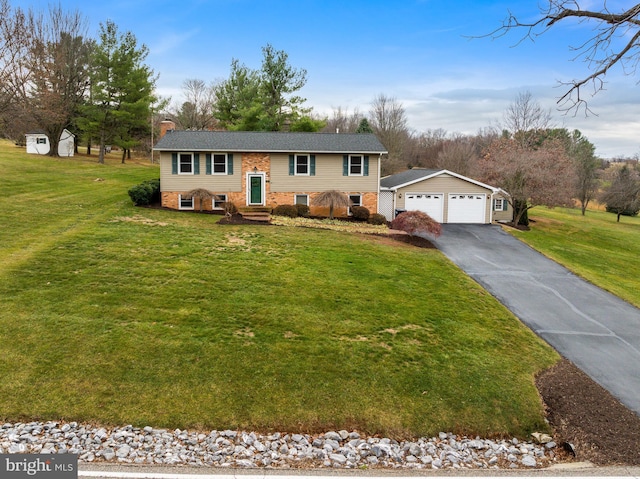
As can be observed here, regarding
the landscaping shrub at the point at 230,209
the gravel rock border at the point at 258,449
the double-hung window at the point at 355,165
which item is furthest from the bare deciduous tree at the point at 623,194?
the gravel rock border at the point at 258,449

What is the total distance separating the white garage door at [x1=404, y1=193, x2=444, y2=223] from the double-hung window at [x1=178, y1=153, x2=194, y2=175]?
12963 mm

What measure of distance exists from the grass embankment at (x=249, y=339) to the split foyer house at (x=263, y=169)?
7.37m

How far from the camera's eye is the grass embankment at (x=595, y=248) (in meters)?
17.7

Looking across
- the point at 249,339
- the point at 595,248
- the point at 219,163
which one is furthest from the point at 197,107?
the point at 249,339

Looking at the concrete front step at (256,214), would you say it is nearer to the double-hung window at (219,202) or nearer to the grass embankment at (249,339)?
the double-hung window at (219,202)

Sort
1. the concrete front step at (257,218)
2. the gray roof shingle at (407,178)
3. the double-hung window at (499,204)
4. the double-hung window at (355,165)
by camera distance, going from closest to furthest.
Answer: the concrete front step at (257,218) < the double-hung window at (355,165) < the gray roof shingle at (407,178) < the double-hung window at (499,204)

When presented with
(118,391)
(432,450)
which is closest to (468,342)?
(432,450)

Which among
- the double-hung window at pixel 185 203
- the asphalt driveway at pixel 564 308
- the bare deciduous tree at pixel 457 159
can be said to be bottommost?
the asphalt driveway at pixel 564 308

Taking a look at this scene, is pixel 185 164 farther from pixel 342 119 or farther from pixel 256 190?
pixel 342 119

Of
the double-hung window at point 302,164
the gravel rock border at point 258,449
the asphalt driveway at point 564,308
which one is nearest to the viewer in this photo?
the gravel rock border at point 258,449

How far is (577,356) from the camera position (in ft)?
34.9

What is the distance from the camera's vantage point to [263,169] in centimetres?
2431

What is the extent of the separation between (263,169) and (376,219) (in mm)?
7121

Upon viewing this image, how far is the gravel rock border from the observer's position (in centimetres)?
641
